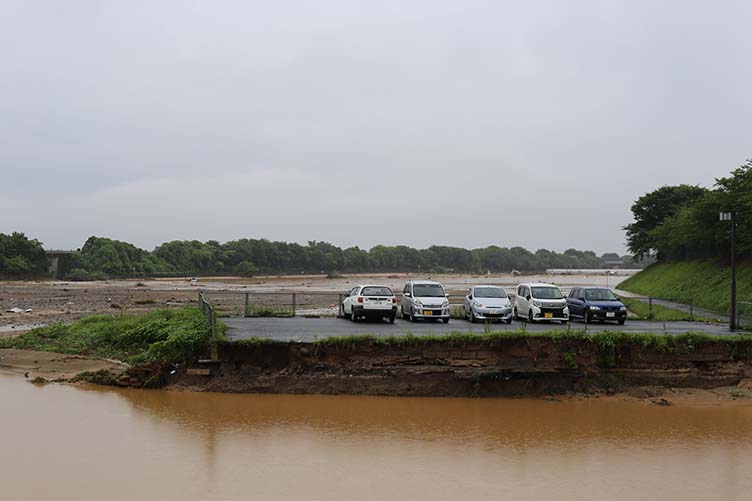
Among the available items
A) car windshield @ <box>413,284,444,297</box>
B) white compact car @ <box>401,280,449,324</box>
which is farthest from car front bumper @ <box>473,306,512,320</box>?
car windshield @ <box>413,284,444,297</box>

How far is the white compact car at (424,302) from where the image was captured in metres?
27.3

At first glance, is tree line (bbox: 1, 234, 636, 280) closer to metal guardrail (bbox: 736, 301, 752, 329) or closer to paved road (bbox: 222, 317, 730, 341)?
paved road (bbox: 222, 317, 730, 341)

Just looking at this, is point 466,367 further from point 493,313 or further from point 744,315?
point 744,315

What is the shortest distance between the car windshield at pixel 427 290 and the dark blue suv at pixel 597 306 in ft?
20.1

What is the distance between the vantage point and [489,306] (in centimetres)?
2725

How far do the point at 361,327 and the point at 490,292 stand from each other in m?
7.16

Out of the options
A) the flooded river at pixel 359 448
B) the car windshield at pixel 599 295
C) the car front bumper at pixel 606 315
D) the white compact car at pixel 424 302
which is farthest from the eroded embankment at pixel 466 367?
the car windshield at pixel 599 295

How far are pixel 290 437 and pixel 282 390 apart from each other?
4535 millimetres

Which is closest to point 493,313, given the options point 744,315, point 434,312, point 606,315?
point 434,312

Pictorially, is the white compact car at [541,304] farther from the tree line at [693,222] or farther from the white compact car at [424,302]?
the tree line at [693,222]

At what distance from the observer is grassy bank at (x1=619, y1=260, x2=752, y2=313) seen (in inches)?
1532

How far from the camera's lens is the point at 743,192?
4272 cm

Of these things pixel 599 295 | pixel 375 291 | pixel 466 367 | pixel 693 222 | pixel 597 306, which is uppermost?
pixel 693 222

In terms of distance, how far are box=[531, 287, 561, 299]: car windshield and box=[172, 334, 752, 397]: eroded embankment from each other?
8.49m
